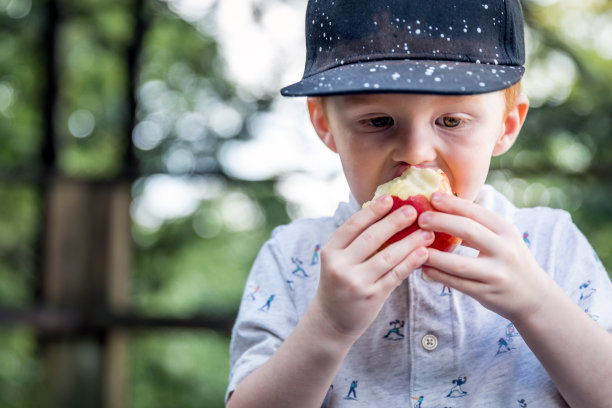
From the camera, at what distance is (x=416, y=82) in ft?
4.24

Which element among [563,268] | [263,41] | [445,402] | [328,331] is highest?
[263,41]

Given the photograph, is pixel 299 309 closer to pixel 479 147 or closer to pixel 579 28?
pixel 479 147

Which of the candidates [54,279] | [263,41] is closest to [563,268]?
[54,279]

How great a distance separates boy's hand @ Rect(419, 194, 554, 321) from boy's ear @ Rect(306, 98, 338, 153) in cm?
42

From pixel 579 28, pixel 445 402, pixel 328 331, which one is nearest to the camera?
pixel 328 331

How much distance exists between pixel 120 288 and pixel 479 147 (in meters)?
2.19

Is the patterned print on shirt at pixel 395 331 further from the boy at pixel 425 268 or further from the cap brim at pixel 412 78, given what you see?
the cap brim at pixel 412 78

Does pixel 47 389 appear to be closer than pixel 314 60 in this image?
No

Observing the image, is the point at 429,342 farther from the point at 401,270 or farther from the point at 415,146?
the point at 415,146

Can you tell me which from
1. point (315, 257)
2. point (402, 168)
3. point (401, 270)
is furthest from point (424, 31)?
point (315, 257)

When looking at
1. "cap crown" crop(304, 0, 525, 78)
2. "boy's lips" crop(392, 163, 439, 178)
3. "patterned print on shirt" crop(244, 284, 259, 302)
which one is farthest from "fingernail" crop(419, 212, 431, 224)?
"patterned print on shirt" crop(244, 284, 259, 302)

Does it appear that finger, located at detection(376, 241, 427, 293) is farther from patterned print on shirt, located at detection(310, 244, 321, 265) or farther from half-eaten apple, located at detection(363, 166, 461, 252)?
patterned print on shirt, located at detection(310, 244, 321, 265)

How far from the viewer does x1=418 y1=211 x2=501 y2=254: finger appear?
4.26ft

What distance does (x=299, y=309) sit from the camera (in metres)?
1.67
